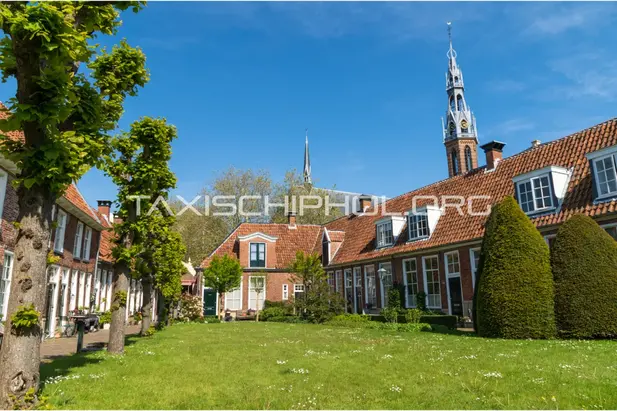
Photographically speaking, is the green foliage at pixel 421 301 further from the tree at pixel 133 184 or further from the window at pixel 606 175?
the tree at pixel 133 184

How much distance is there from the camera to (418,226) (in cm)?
2497

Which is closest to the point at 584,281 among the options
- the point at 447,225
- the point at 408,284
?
the point at 447,225

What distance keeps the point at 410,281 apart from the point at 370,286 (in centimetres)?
464

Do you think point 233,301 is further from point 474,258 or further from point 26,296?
point 26,296

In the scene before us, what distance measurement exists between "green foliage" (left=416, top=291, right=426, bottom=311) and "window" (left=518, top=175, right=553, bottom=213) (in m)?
7.45

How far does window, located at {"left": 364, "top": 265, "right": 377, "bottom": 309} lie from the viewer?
92.3 ft

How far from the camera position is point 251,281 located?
36.4m

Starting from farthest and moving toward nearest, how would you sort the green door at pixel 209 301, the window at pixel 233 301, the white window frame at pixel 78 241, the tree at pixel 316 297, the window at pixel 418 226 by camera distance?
the green door at pixel 209 301 → the window at pixel 233 301 → the tree at pixel 316 297 → the window at pixel 418 226 → the white window frame at pixel 78 241

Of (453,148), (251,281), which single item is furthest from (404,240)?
(453,148)

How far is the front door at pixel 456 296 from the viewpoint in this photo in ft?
69.2

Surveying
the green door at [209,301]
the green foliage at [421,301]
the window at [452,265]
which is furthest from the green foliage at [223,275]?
the window at [452,265]

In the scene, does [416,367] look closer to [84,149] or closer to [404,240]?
[84,149]

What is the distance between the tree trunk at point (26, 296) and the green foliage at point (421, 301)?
65.9 feet

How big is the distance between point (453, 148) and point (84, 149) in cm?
5963
